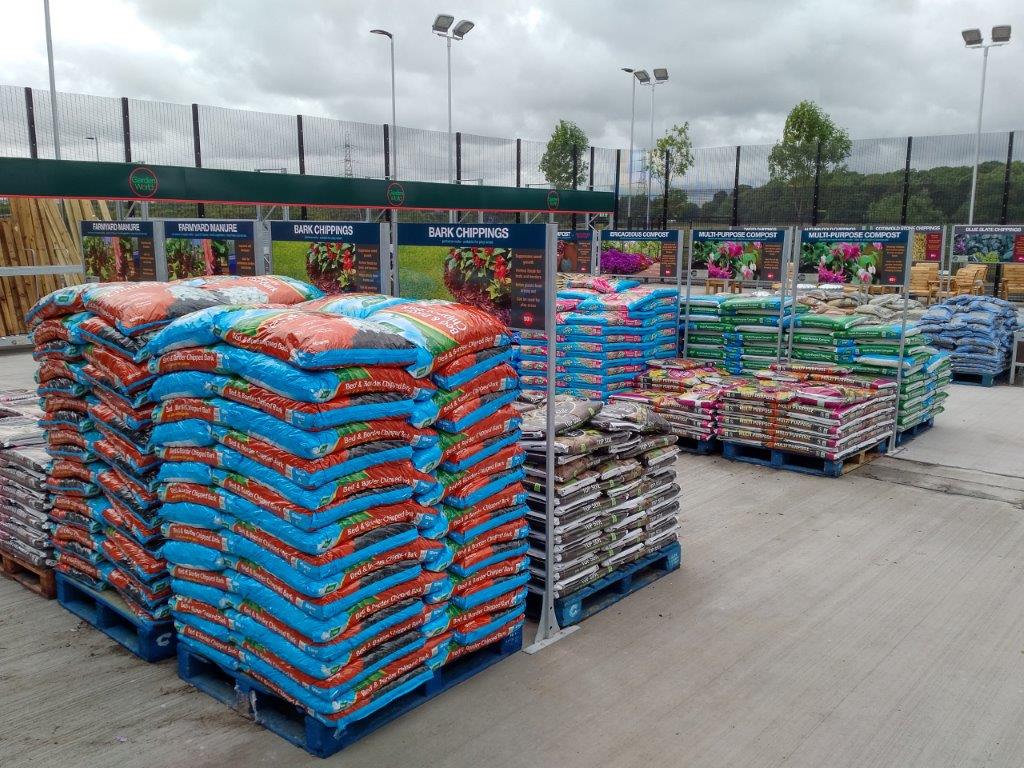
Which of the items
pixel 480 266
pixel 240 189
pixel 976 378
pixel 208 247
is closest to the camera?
pixel 480 266

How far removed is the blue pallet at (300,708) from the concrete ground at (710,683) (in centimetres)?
6

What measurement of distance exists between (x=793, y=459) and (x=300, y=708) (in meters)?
6.75

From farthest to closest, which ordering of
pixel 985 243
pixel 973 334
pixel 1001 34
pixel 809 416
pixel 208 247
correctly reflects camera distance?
pixel 1001 34 < pixel 985 243 < pixel 973 334 < pixel 208 247 < pixel 809 416

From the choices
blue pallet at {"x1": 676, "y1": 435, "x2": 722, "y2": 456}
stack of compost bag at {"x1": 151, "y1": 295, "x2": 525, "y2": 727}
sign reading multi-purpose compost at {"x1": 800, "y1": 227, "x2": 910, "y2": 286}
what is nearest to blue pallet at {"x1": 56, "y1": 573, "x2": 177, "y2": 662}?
stack of compost bag at {"x1": 151, "y1": 295, "x2": 525, "y2": 727}

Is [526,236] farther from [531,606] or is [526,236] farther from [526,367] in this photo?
[526,367]

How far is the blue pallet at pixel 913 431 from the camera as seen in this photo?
10180mm

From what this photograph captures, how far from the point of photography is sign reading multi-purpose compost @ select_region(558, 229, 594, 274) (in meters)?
16.3

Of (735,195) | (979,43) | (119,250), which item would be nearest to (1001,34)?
(979,43)

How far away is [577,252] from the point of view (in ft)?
54.5

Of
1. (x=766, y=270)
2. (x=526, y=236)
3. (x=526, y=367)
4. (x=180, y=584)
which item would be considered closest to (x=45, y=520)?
(x=180, y=584)

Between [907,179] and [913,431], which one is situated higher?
[907,179]

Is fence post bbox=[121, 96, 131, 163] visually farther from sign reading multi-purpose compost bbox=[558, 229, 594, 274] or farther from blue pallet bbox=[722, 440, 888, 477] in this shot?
blue pallet bbox=[722, 440, 888, 477]

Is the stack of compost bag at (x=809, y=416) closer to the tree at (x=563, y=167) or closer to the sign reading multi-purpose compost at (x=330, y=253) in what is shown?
the sign reading multi-purpose compost at (x=330, y=253)

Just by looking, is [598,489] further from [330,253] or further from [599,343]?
[599,343]
